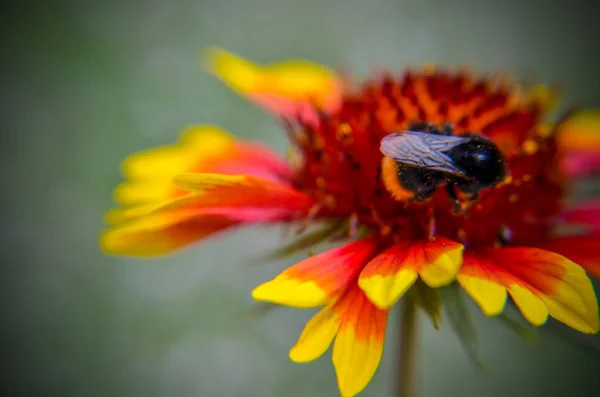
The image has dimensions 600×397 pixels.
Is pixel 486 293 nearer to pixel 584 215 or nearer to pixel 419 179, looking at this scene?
pixel 419 179

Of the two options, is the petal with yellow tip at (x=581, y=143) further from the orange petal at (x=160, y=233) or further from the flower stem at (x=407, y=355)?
the orange petal at (x=160, y=233)

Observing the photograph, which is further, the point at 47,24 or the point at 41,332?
the point at 47,24

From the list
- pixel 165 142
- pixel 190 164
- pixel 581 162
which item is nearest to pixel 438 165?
pixel 190 164

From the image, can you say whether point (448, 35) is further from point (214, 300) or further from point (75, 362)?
point (75, 362)

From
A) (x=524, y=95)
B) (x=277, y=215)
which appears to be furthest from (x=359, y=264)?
(x=524, y=95)

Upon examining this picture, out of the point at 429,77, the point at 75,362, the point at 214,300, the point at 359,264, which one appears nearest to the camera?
the point at 359,264

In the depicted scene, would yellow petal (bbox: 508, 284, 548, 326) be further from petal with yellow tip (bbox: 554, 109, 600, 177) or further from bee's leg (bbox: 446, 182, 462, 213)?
petal with yellow tip (bbox: 554, 109, 600, 177)

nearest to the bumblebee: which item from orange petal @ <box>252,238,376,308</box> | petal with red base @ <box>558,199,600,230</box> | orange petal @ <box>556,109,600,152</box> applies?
orange petal @ <box>252,238,376,308</box>
